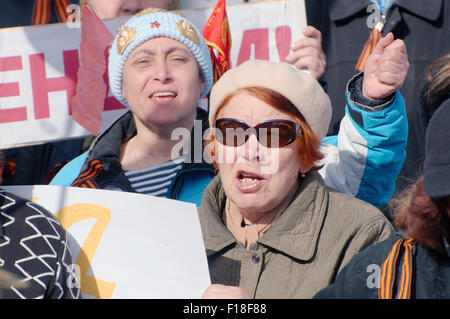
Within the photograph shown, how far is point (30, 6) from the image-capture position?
3.88m

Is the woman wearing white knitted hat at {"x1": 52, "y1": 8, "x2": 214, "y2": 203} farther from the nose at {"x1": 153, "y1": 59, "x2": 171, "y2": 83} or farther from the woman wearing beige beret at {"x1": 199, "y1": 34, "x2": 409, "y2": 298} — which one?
the woman wearing beige beret at {"x1": 199, "y1": 34, "x2": 409, "y2": 298}

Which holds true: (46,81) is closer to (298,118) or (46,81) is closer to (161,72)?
(161,72)

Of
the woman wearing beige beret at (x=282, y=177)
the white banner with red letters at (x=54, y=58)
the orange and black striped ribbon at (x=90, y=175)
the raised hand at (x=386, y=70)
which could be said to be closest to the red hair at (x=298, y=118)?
the woman wearing beige beret at (x=282, y=177)

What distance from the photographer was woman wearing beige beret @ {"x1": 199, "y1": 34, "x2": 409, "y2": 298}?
2135mm

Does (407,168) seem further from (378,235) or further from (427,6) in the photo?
(378,235)

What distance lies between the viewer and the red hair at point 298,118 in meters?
2.21

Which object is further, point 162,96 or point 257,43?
point 257,43

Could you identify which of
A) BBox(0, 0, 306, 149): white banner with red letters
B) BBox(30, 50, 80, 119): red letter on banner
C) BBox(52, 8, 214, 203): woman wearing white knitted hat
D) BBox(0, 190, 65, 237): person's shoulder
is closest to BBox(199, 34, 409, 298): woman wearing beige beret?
BBox(52, 8, 214, 203): woman wearing white knitted hat

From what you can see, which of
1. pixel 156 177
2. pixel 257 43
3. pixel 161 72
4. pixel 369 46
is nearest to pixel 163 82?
pixel 161 72

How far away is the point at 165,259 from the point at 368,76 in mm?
958

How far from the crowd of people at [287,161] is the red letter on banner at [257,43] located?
370 mm

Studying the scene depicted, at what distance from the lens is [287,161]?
7.30 feet

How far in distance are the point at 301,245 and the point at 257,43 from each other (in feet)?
5.16
